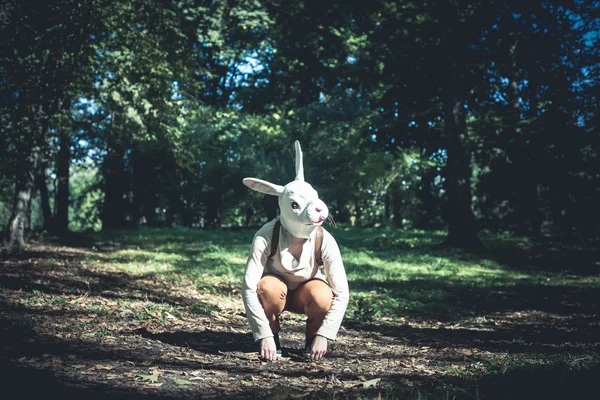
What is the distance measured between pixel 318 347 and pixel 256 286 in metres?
0.66

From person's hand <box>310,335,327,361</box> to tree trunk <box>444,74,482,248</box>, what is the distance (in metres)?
11.3

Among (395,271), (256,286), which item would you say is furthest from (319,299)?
(395,271)

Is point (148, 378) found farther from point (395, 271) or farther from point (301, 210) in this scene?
point (395, 271)

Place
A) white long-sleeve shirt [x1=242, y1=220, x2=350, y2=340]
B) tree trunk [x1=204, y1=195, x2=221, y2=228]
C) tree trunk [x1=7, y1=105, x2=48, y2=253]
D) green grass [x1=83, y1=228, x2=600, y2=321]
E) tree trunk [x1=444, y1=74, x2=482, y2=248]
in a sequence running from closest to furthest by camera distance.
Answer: white long-sleeve shirt [x1=242, y1=220, x2=350, y2=340] → green grass [x1=83, y1=228, x2=600, y2=321] → tree trunk [x1=7, y1=105, x2=48, y2=253] → tree trunk [x1=444, y1=74, x2=482, y2=248] → tree trunk [x1=204, y1=195, x2=221, y2=228]

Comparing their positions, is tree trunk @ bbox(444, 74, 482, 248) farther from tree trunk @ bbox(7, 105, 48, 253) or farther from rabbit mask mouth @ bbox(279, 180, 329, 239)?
rabbit mask mouth @ bbox(279, 180, 329, 239)

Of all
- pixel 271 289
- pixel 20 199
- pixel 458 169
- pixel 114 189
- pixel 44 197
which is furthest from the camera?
pixel 114 189

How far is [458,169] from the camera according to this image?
566 inches

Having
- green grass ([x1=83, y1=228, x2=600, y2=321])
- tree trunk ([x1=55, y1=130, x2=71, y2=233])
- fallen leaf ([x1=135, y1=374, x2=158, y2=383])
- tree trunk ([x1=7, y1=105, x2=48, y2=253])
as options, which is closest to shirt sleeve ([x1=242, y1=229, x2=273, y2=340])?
fallen leaf ([x1=135, y1=374, x2=158, y2=383])

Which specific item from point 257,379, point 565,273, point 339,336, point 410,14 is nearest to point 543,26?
point 410,14

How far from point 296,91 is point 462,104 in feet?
36.5

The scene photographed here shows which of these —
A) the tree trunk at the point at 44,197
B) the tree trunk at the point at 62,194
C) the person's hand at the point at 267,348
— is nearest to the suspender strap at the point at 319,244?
the person's hand at the point at 267,348

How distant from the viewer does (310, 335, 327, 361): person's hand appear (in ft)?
12.3

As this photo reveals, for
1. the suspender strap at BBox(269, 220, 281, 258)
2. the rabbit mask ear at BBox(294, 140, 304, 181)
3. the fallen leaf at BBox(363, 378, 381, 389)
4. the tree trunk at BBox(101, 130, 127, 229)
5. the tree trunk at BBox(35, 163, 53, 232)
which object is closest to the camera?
the fallen leaf at BBox(363, 378, 381, 389)

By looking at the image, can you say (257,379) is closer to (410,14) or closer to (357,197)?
(410,14)
